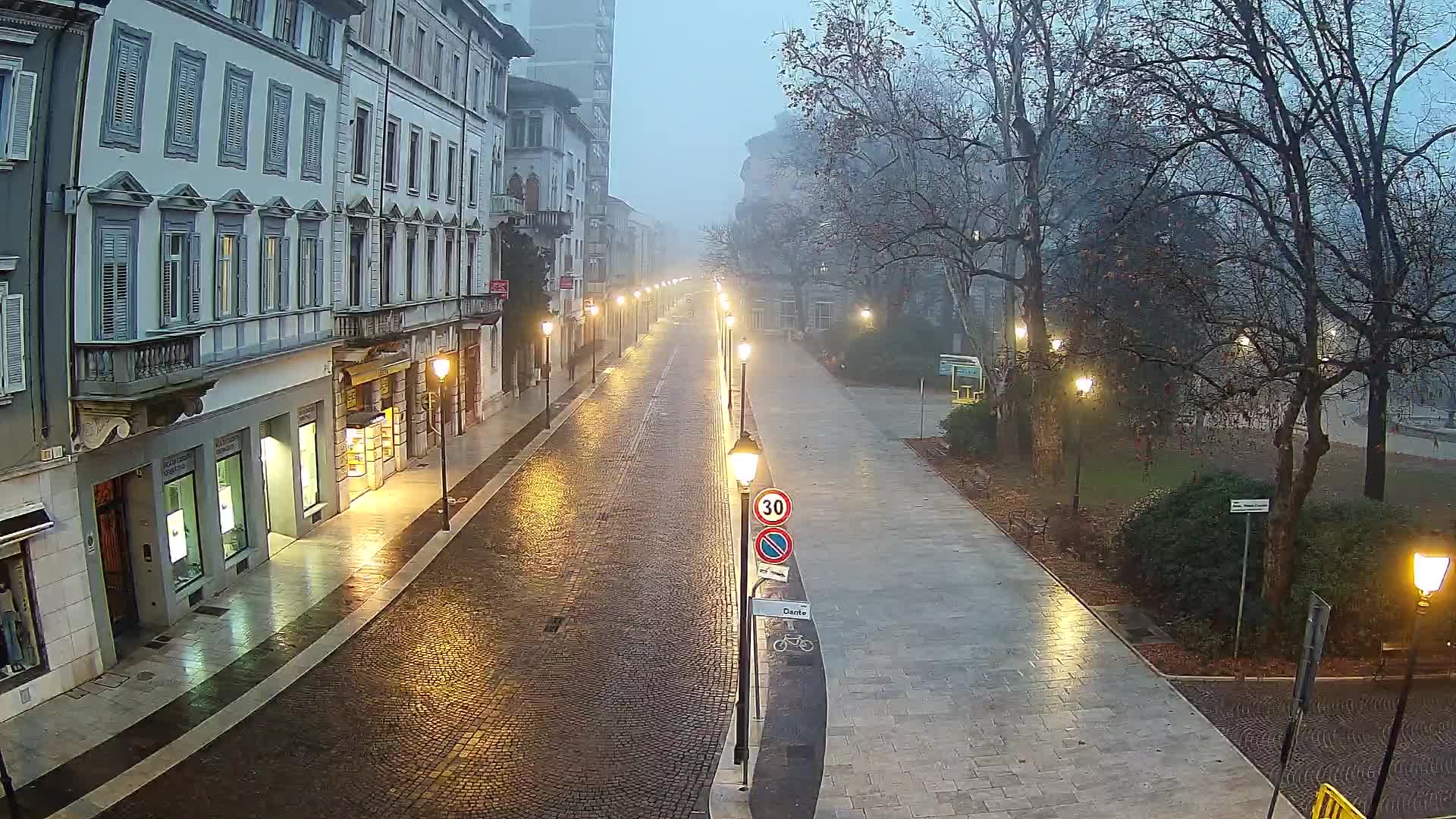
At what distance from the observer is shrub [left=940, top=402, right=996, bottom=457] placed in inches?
1187

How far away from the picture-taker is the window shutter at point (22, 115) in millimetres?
12531

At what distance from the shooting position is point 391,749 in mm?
11898

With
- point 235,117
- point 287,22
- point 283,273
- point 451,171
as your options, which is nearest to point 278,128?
point 235,117

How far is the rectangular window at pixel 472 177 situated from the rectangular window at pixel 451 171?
4.71ft

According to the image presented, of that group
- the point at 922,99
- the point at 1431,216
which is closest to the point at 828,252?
the point at 922,99

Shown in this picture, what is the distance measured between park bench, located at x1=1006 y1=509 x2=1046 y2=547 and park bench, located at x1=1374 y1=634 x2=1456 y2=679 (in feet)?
23.9

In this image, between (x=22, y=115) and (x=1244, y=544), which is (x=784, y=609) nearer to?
(x=1244, y=544)

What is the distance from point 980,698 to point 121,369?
1134 centimetres

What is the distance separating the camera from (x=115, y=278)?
1480 centimetres

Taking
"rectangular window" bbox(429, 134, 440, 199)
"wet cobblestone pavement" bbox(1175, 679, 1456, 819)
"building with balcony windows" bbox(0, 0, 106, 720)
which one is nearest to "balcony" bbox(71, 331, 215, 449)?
"building with balcony windows" bbox(0, 0, 106, 720)

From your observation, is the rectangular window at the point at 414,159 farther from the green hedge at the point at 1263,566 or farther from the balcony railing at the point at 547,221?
the balcony railing at the point at 547,221

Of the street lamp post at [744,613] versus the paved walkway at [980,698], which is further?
the street lamp post at [744,613]

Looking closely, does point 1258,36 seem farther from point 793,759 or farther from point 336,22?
point 336,22

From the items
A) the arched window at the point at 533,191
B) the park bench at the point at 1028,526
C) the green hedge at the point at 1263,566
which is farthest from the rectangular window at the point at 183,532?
the arched window at the point at 533,191
